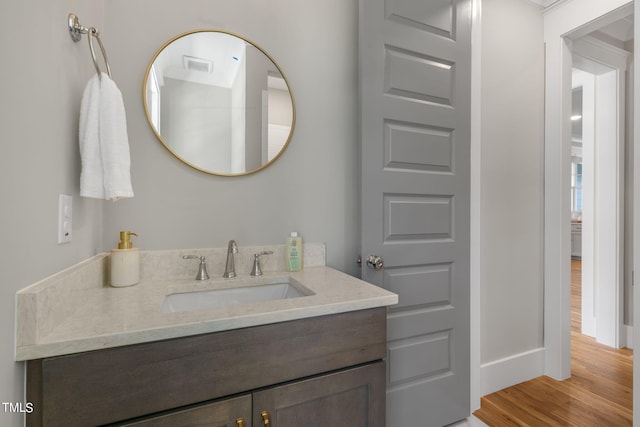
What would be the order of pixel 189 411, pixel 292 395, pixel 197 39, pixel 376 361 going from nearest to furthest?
pixel 189 411 → pixel 292 395 → pixel 376 361 → pixel 197 39

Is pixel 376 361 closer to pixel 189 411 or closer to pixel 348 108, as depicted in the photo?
pixel 189 411

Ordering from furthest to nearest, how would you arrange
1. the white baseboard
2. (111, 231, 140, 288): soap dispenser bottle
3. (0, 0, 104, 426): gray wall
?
the white baseboard, (111, 231, 140, 288): soap dispenser bottle, (0, 0, 104, 426): gray wall

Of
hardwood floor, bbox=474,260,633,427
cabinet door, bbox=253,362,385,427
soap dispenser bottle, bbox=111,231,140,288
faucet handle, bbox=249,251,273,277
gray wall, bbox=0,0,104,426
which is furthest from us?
hardwood floor, bbox=474,260,633,427

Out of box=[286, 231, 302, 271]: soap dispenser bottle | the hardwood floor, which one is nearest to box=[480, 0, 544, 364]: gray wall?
the hardwood floor

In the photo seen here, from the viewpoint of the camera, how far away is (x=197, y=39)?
1.26 m

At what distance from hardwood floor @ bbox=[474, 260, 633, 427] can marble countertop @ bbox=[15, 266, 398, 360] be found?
4.68 feet

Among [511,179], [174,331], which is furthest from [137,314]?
[511,179]

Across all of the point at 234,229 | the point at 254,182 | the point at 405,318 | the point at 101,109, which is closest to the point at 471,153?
the point at 405,318

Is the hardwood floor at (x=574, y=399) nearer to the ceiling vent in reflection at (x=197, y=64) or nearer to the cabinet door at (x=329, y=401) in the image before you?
the cabinet door at (x=329, y=401)

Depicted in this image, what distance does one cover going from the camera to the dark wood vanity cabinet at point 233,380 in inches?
24.9

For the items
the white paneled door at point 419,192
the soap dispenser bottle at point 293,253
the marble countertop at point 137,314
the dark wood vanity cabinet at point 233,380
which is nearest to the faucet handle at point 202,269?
the marble countertop at point 137,314

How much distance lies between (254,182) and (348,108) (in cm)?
65

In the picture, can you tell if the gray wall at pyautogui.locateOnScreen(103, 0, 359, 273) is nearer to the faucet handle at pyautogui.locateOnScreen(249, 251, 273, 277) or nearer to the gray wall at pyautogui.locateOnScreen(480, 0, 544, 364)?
the faucet handle at pyautogui.locateOnScreen(249, 251, 273, 277)

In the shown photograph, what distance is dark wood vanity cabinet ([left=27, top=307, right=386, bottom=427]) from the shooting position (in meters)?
0.63
